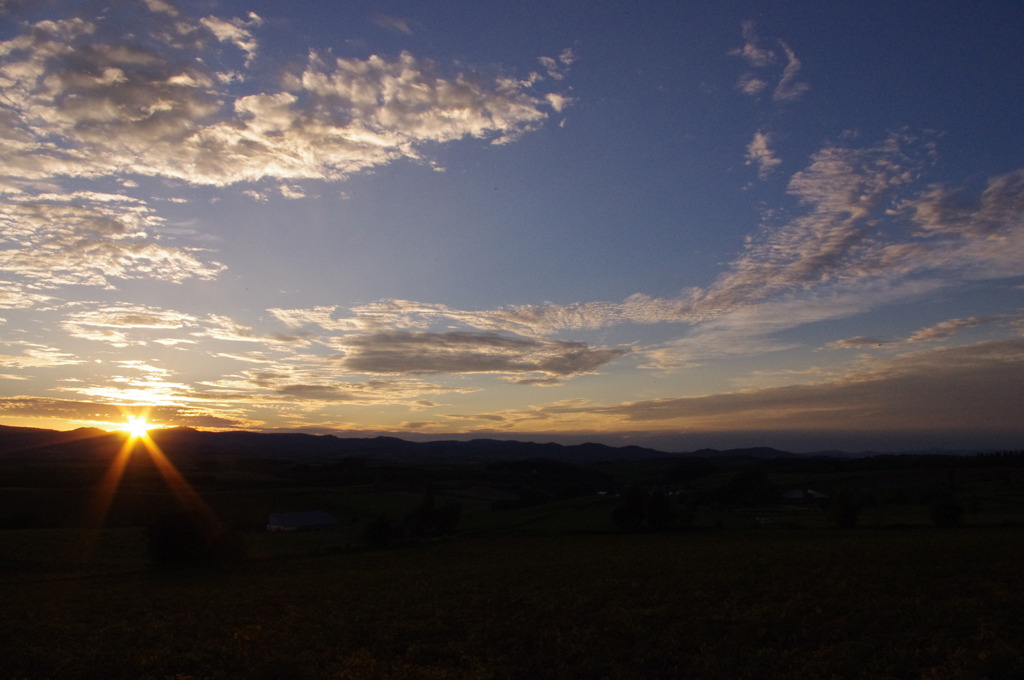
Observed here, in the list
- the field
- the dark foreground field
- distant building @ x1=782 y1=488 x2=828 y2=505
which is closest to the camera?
the dark foreground field

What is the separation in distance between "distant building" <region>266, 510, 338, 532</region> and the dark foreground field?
48.8 m

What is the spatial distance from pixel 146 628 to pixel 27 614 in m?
7.84

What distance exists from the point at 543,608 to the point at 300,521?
73.3 metres

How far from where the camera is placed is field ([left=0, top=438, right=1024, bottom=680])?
14.5 meters

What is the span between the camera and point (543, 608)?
848 inches

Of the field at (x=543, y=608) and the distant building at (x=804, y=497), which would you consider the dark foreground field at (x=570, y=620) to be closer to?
the field at (x=543, y=608)

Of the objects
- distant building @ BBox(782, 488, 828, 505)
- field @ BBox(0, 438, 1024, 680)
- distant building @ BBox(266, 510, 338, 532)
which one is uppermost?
field @ BBox(0, 438, 1024, 680)

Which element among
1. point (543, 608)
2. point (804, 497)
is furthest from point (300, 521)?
point (543, 608)

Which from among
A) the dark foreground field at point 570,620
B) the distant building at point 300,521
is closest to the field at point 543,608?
the dark foreground field at point 570,620

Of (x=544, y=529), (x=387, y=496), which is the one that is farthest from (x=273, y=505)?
(x=544, y=529)

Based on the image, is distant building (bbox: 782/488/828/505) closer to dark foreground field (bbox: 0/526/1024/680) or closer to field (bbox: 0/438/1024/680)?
field (bbox: 0/438/1024/680)

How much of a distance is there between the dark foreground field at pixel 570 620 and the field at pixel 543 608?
0.29ft

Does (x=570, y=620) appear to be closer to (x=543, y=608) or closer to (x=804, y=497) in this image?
(x=543, y=608)

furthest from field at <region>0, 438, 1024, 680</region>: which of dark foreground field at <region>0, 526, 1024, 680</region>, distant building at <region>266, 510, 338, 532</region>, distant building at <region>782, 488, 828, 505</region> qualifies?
distant building at <region>782, 488, 828, 505</region>
